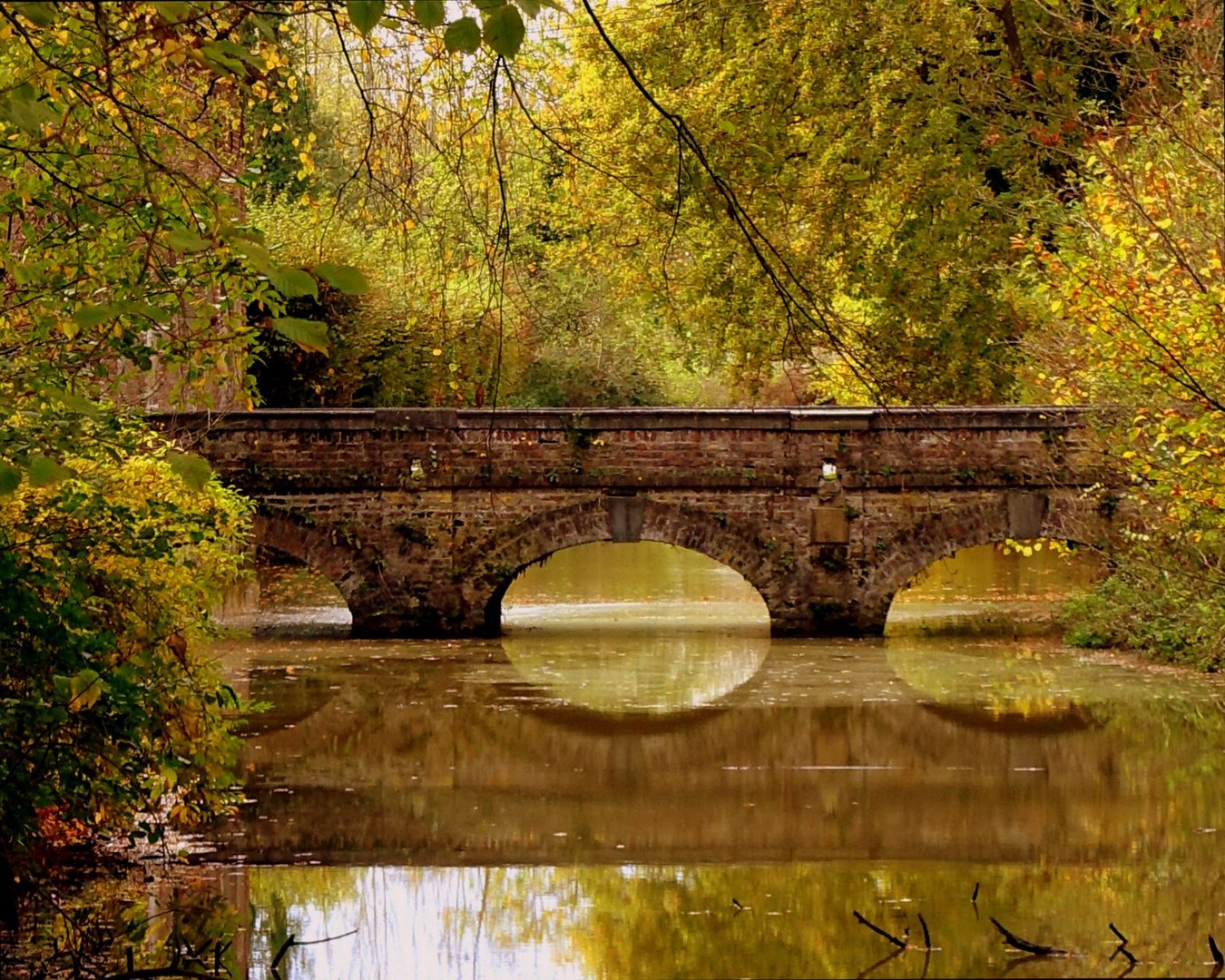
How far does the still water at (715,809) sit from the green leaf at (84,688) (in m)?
1.16

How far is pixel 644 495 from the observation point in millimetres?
20688

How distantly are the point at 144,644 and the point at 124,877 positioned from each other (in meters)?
A: 1.10

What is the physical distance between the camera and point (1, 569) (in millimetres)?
7215

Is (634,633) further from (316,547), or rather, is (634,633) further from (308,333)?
(308,333)

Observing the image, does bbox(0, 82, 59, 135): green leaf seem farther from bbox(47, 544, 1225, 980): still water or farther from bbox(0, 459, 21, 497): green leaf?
bbox(47, 544, 1225, 980): still water

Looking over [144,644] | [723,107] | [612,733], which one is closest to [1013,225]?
[723,107]

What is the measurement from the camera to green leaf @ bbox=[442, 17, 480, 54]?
439 centimetres

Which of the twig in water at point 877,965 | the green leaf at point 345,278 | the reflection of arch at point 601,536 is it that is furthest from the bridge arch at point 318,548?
the green leaf at point 345,278

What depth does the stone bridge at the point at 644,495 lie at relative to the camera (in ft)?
67.2

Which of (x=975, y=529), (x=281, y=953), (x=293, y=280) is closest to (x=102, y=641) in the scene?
(x=281, y=953)

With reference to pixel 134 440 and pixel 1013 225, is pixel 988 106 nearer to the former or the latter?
pixel 1013 225

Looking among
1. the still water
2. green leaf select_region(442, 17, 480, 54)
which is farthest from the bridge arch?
green leaf select_region(442, 17, 480, 54)

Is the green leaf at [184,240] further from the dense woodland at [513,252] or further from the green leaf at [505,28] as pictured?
the green leaf at [505,28]

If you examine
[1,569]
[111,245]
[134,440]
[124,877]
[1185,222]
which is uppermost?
[1185,222]
